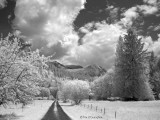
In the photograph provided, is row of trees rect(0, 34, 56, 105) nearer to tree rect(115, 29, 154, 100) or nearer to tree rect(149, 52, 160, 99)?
tree rect(115, 29, 154, 100)

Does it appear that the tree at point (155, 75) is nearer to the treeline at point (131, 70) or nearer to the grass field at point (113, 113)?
the treeline at point (131, 70)

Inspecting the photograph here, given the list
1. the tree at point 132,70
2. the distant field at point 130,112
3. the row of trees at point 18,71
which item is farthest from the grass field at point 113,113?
the tree at point 132,70

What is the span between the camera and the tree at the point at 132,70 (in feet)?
147

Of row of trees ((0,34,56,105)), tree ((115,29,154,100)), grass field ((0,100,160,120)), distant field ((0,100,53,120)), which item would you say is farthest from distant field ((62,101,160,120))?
tree ((115,29,154,100))

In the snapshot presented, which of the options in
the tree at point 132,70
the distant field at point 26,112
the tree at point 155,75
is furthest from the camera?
the tree at point 155,75

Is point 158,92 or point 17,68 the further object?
point 158,92

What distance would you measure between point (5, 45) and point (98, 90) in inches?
2504

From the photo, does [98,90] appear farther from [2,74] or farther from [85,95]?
[2,74]

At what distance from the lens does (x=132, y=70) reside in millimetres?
45844

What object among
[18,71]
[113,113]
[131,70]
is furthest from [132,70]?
[18,71]

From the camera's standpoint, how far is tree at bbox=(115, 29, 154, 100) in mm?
44781

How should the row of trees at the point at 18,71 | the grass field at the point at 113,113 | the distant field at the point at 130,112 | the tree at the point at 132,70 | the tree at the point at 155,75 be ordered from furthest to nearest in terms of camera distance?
1. the tree at the point at 155,75
2. the tree at the point at 132,70
3. the grass field at the point at 113,113
4. the distant field at the point at 130,112
5. the row of trees at the point at 18,71

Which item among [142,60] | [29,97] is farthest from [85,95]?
[29,97]

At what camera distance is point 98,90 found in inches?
3147
